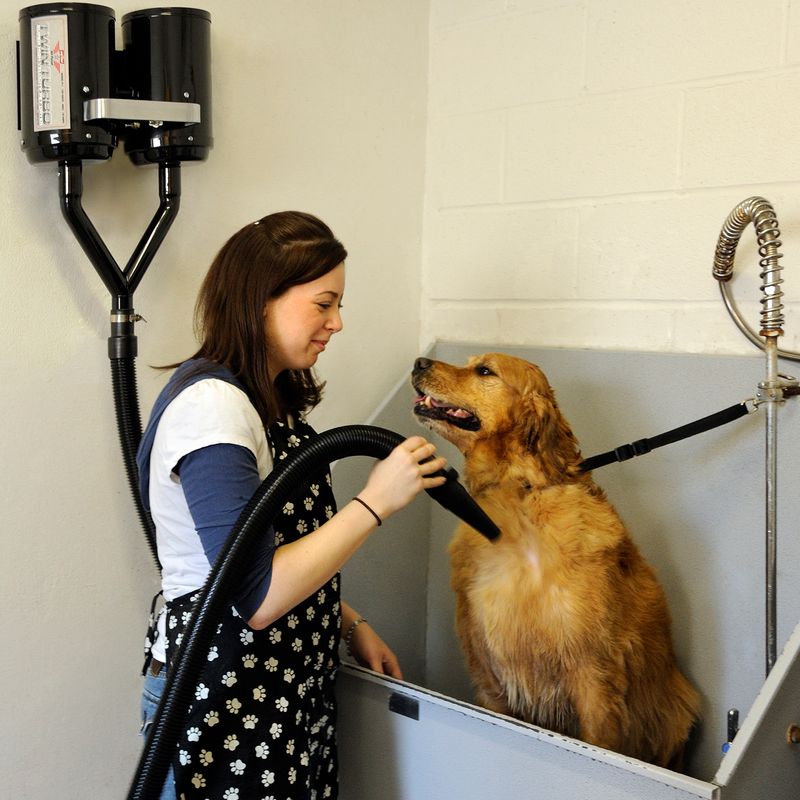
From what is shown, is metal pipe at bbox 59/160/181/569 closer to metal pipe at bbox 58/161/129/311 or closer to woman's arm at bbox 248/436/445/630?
metal pipe at bbox 58/161/129/311

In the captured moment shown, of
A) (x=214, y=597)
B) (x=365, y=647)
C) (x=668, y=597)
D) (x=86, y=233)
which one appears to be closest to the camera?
(x=214, y=597)

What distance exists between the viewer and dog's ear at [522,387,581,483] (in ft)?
4.94

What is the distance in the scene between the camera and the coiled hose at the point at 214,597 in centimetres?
106

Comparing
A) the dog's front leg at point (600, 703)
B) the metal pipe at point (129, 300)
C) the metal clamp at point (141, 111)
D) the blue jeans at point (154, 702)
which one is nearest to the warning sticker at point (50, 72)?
the metal clamp at point (141, 111)

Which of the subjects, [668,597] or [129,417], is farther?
[668,597]

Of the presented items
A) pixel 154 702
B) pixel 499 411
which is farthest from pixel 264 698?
pixel 499 411

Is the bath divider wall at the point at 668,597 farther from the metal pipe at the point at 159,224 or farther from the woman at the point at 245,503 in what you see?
the metal pipe at the point at 159,224

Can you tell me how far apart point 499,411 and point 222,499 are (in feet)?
1.94

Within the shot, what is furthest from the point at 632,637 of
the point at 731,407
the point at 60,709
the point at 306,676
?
the point at 60,709

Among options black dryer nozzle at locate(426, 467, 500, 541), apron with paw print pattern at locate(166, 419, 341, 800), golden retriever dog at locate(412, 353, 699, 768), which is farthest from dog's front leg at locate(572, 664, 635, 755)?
apron with paw print pattern at locate(166, 419, 341, 800)

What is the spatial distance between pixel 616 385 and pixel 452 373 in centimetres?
42

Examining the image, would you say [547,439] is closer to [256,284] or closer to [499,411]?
[499,411]

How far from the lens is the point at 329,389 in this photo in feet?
6.39

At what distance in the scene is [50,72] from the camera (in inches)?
51.6
